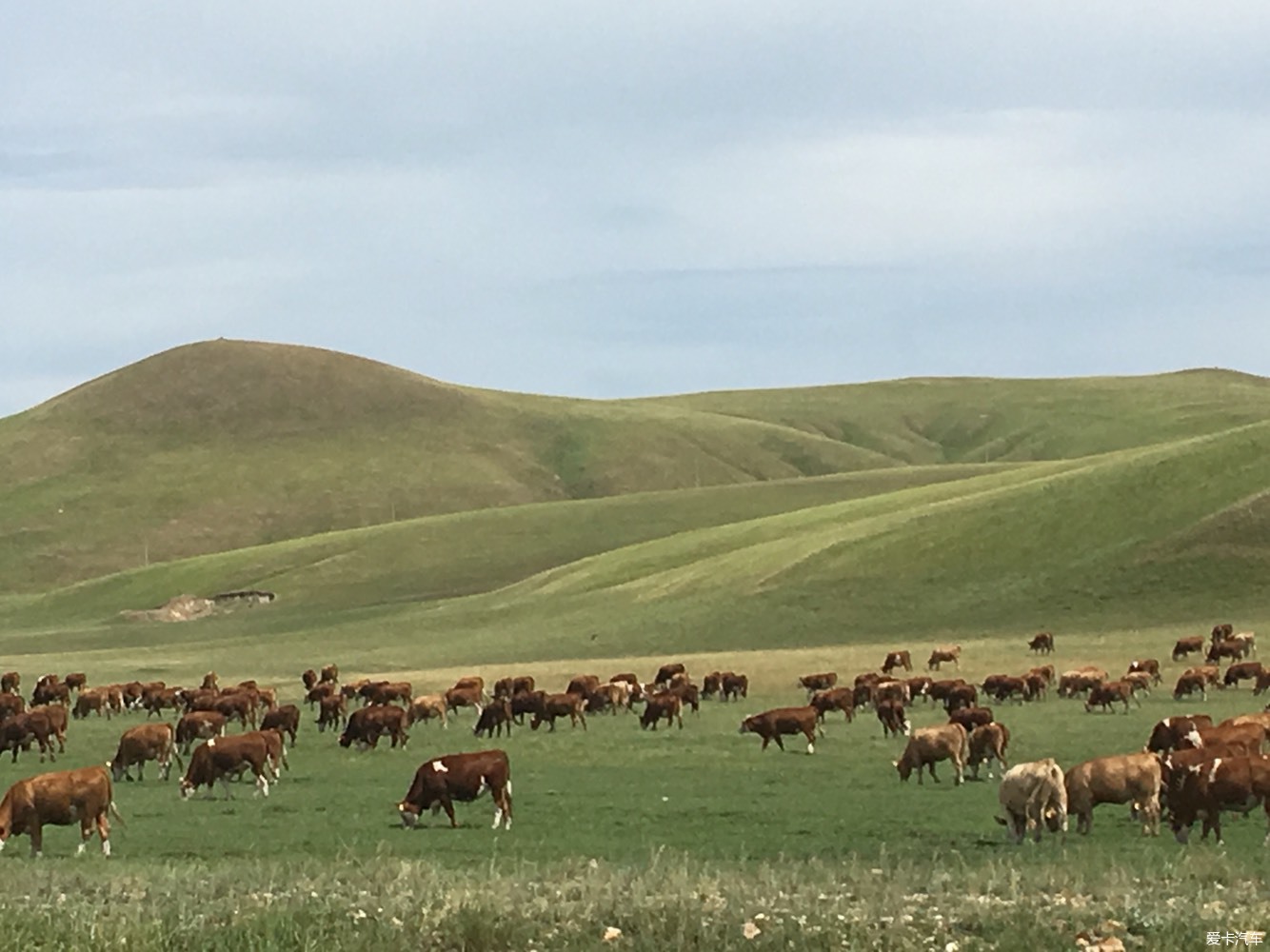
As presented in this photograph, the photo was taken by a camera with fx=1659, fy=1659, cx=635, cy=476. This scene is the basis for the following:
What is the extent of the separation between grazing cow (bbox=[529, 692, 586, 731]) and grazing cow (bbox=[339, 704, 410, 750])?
436 cm

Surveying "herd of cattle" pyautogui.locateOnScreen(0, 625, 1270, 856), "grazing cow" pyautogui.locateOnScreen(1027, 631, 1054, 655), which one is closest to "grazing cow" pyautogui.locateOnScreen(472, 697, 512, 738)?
"herd of cattle" pyautogui.locateOnScreen(0, 625, 1270, 856)

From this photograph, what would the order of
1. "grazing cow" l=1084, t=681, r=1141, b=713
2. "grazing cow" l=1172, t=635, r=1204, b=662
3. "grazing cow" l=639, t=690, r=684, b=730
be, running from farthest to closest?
1. "grazing cow" l=1172, t=635, r=1204, b=662
2. "grazing cow" l=1084, t=681, r=1141, b=713
3. "grazing cow" l=639, t=690, r=684, b=730

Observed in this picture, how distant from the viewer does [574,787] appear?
27.0m

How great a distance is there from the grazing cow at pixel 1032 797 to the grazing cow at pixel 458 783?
6.78m

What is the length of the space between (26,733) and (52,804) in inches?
554

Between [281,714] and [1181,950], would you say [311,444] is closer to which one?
[281,714]

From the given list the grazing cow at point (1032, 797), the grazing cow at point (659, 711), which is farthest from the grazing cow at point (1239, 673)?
the grazing cow at point (1032, 797)

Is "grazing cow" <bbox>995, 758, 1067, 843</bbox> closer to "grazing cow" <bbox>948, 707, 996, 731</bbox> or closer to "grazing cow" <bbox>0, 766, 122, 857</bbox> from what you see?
"grazing cow" <bbox>948, 707, 996, 731</bbox>

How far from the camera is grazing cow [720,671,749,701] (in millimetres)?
45500

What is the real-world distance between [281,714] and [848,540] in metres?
51.8

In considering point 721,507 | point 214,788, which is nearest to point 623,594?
point 721,507

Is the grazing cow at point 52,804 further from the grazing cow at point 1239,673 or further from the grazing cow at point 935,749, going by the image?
the grazing cow at point 1239,673

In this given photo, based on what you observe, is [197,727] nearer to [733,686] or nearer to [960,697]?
[733,686]

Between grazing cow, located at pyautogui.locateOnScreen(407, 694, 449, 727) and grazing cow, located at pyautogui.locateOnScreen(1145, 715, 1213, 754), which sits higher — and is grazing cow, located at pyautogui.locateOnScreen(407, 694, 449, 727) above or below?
below
